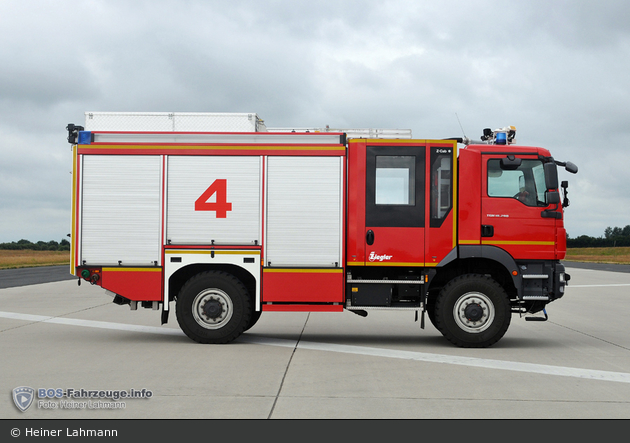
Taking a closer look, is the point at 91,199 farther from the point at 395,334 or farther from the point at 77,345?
the point at 395,334

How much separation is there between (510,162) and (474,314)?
2.31m

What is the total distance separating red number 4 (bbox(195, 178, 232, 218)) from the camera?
34.2ft

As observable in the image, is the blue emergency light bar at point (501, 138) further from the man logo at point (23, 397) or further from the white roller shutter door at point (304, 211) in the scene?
the man logo at point (23, 397)

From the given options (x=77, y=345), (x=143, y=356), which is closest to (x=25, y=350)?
(x=77, y=345)

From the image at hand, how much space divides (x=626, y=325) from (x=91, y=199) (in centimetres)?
1048

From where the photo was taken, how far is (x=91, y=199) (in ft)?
34.7

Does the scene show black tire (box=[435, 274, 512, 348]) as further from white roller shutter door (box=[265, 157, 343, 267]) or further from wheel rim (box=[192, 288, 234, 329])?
wheel rim (box=[192, 288, 234, 329])

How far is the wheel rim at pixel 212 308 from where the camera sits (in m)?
10.3

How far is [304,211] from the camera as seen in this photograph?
34.0 feet

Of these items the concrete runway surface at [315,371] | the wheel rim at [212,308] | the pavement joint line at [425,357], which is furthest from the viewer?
the wheel rim at [212,308]

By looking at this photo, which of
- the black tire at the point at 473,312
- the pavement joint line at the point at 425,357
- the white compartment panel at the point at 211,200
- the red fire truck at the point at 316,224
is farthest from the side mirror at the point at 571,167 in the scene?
the white compartment panel at the point at 211,200

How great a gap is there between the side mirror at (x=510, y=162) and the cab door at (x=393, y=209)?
1.18 m

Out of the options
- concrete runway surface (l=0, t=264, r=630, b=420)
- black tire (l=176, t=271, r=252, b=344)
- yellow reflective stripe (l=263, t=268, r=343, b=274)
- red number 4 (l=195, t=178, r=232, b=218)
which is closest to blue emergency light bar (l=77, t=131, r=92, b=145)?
red number 4 (l=195, t=178, r=232, b=218)

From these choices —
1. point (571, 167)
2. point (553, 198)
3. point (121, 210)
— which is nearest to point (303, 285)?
point (121, 210)
